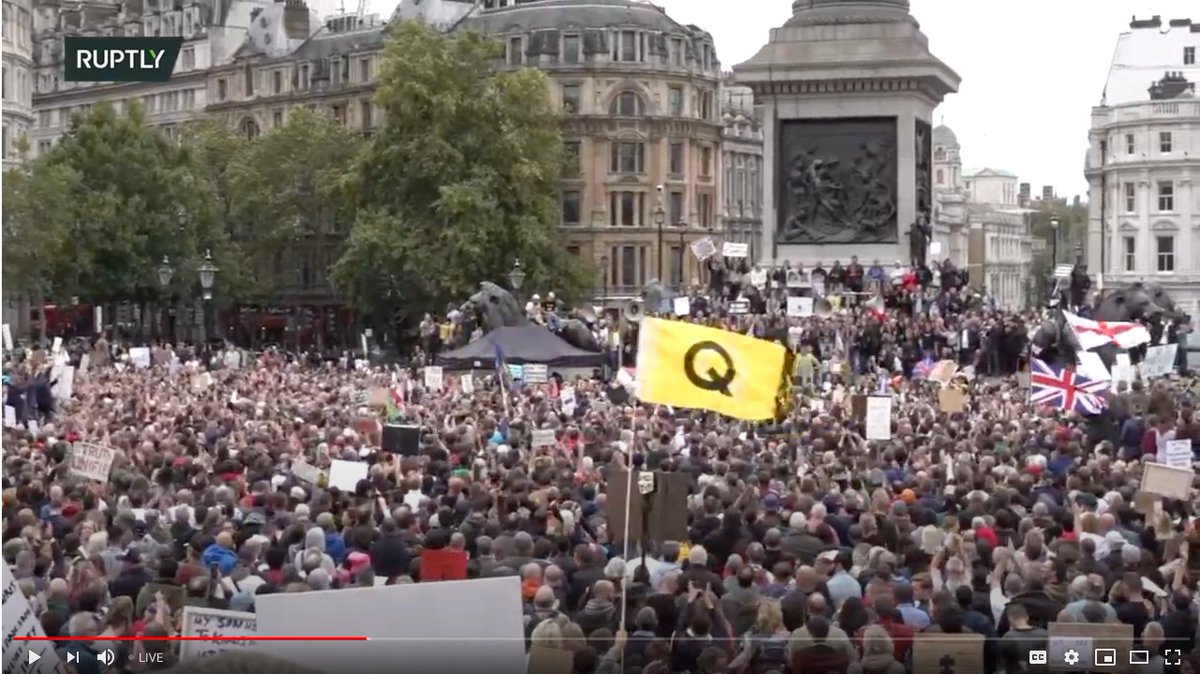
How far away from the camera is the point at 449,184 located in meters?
74.1

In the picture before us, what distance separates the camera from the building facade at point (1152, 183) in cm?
9850

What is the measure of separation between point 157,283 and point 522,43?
66.5 ft

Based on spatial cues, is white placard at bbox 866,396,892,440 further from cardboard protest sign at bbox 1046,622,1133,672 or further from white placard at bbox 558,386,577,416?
cardboard protest sign at bbox 1046,622,1133,672

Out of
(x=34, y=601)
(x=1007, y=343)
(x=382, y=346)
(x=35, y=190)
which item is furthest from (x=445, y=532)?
(x=382, y=346)

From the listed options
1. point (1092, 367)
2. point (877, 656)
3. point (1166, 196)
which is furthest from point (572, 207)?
point (877, 656)

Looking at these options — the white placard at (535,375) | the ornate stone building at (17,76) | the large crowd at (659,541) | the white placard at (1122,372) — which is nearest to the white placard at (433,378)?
the white placard at (535,375)

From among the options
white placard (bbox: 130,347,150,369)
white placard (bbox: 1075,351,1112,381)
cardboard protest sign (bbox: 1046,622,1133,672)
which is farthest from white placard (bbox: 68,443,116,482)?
white placard (bbox: 130,347,150,369)

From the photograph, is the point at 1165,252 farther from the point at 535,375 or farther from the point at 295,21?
the point at 535,375

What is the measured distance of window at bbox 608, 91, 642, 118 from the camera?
90.1 m

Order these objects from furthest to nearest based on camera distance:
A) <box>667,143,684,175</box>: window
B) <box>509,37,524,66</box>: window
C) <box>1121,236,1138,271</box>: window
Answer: <box>1121,236,1138,271</box>: window < <box>667,143,684,175</box>: window < <box>509,37,524,66</box>: window

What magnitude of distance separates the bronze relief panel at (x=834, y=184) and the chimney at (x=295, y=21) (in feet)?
209

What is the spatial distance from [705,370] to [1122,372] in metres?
15.0

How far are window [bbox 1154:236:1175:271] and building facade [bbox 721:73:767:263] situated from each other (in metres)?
17.1

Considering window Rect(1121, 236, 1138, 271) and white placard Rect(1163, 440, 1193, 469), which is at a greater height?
window Rect(1121, 236, 1138, 271)
